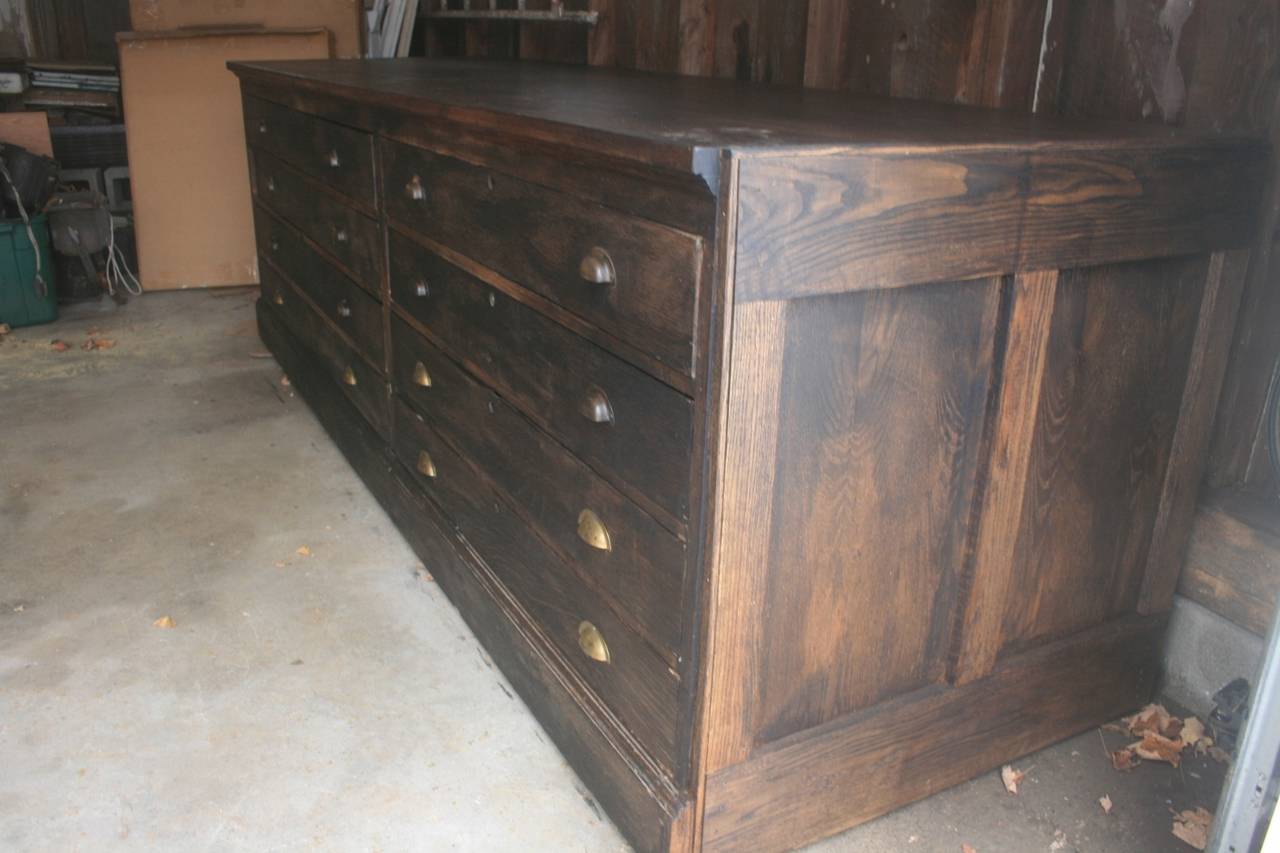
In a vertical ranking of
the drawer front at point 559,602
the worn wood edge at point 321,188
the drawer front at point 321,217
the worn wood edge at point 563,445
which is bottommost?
the drawer front at point 559,602

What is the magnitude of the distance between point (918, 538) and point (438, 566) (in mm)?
1068

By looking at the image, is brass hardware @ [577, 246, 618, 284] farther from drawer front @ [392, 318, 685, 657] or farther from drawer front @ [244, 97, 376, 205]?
drawer front @ [244, 97, 376, 205]

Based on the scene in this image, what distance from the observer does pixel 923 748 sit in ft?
4.98

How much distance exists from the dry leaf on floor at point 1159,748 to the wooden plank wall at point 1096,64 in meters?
0.42

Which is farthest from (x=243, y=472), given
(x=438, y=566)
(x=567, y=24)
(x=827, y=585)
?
(x=827, y=585)

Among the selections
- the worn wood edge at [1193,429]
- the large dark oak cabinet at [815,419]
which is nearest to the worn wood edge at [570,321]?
the large dark oak cabinet at [815,419]

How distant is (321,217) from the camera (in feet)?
8.43

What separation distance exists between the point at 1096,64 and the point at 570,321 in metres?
0.95

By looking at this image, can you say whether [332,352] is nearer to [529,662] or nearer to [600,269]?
[529,662]

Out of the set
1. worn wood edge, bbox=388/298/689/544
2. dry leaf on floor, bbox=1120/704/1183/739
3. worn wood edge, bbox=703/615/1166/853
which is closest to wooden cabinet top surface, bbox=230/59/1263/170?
worn wood edge, bbox=388/298/689/544

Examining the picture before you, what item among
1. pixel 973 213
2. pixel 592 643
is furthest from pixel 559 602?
pixel 973 213

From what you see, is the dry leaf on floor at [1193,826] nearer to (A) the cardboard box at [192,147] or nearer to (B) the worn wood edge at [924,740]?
(B) the worn wood edge at [924,740]

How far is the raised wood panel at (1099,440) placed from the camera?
1.42 m

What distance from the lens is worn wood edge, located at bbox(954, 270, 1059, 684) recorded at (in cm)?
134
